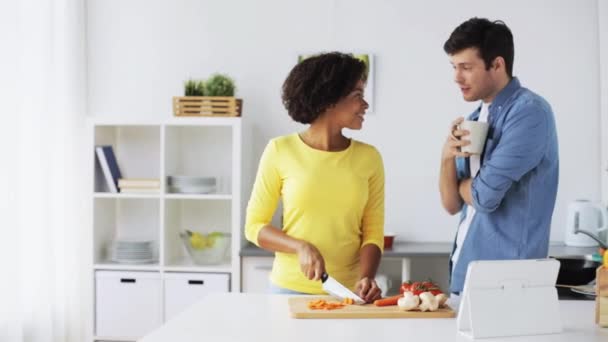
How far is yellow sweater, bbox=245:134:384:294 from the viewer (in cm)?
258

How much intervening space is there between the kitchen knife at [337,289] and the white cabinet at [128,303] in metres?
2.04

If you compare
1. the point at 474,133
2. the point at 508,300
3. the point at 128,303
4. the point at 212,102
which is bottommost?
the point at 128,303

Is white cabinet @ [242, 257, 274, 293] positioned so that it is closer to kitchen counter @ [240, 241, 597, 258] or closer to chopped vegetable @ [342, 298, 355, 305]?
kitchen counter @ [240, 241, 597, 258]

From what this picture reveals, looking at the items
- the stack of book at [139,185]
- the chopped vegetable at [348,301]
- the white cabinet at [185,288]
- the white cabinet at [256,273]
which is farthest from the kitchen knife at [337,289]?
the stack of book at [139,185]

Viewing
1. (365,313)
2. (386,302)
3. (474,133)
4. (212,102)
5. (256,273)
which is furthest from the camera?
(212,102)

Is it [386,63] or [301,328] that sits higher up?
[386,63]

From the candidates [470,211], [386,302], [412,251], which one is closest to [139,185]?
[412,251]

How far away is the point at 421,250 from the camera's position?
412 cm

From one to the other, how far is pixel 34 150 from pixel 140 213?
0.85 m

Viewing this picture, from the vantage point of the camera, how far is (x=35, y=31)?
405cm

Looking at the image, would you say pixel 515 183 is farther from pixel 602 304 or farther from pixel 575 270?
pixel 602 304

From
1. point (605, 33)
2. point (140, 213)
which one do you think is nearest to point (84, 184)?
point (140, 213)

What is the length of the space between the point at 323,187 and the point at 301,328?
23.3 inches

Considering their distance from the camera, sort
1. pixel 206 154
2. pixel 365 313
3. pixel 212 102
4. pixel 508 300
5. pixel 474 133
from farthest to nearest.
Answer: pixel 206 154 → pixel 212 102 → pixel 474 133 → pixel 365 313 → pixel 508 300
